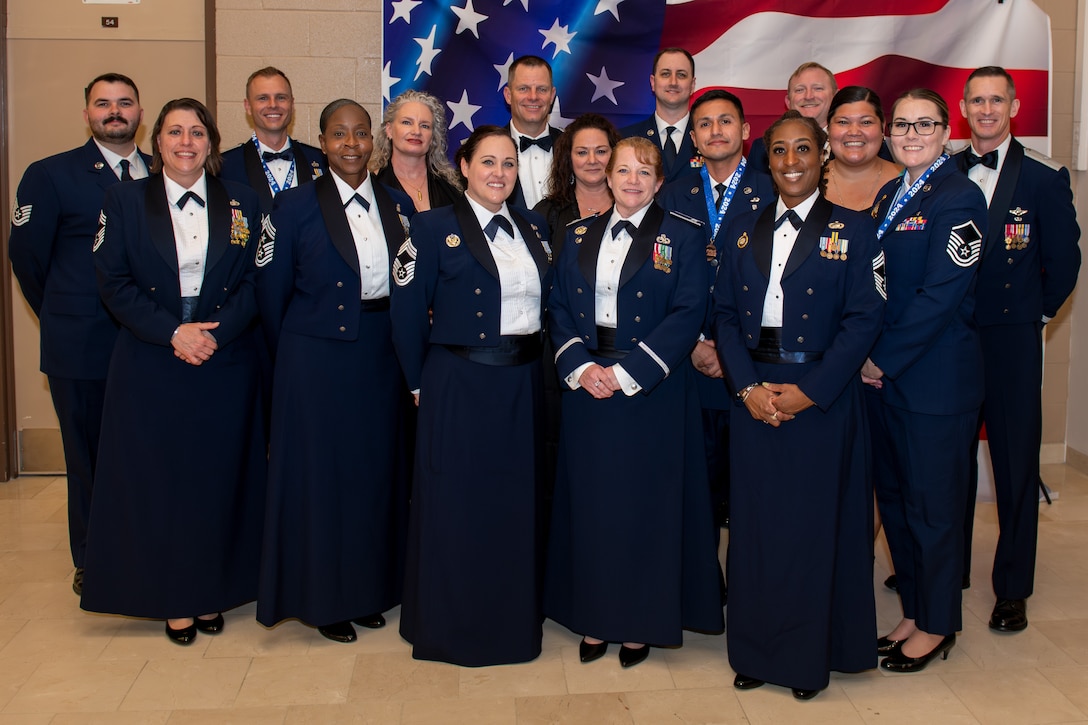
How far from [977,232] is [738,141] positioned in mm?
1040

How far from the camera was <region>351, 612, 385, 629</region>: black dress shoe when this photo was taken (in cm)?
399

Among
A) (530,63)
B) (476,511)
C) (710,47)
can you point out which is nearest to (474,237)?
(476,511)

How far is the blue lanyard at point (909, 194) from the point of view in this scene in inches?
139

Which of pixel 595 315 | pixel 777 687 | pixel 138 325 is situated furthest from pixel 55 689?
pixel 777 687

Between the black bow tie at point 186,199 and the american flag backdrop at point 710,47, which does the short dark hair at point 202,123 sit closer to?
the black bow tie at point 186,199

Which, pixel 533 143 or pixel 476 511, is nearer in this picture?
pixel 476 511

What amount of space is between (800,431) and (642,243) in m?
0.85

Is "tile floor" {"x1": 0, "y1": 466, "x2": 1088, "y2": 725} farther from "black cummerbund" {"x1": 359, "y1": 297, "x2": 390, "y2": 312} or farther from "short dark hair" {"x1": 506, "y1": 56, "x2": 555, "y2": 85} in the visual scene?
"short dark hair" {"x1": 506, "y1": 56, "x2": 555, "y2": 85}

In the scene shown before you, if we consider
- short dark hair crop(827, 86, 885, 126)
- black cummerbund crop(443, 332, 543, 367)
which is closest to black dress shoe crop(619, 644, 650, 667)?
black cummerbund crop(443, 332, 543, 367)

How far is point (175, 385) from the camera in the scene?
3.75 meters

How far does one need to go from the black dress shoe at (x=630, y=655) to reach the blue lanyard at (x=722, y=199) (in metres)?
1.61


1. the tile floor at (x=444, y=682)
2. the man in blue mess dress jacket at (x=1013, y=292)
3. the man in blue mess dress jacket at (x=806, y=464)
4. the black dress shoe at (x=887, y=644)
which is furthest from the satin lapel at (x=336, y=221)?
the man in blue mess dress jacket at (x=1013, y=292)

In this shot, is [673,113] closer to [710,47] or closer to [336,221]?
[710,47]

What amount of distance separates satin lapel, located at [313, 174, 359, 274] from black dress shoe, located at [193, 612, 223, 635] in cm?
151
